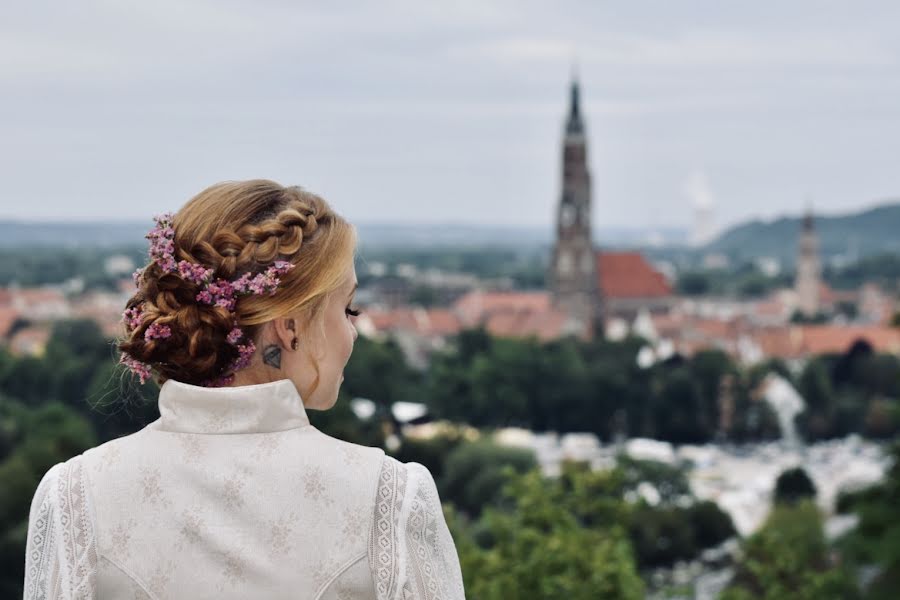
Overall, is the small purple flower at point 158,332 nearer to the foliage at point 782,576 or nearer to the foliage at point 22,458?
the foliage at point 782,576

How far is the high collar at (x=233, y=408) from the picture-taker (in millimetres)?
1876

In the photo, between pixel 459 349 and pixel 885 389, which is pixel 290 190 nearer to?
pixel 459 349

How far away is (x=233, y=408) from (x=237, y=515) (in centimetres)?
14

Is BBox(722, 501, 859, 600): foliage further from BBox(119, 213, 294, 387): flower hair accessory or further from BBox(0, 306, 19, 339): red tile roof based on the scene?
BBox(0, 306, 19, 339): red tile roof

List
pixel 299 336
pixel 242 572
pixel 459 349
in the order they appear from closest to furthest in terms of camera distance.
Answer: pixel 242 572 → pixel 299 336 → pixel 459 349

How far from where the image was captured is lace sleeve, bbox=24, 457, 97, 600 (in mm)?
1844

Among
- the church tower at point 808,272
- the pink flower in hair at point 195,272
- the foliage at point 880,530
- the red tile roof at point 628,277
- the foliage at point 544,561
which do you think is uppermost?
the pink flower in hair at point 195,272

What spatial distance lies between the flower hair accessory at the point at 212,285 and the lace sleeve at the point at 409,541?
0.82ft

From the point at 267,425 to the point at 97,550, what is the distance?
267 millimetres

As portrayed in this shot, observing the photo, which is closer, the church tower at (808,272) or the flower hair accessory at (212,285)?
the flower hair accessory at (212,285)

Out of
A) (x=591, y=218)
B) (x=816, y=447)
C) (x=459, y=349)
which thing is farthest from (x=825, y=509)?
(x=591, y=218)

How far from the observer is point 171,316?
1.92m

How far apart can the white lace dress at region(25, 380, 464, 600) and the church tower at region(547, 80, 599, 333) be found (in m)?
83.3

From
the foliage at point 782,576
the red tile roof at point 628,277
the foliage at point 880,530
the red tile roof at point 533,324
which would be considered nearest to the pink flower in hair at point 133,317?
the foliage at point 782,576
